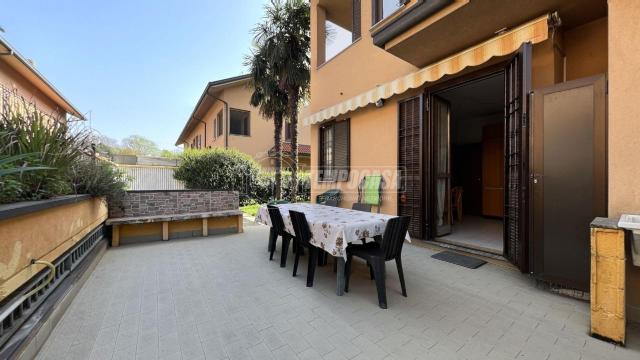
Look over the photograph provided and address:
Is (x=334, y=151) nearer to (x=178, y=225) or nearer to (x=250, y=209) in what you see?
(x=250, y=209)

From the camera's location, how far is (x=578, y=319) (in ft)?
8.36

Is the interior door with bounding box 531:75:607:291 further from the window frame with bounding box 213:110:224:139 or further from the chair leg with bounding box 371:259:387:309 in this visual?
the window frame with bounding box 213:110:224:139

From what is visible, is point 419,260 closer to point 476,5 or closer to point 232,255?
point 232,255

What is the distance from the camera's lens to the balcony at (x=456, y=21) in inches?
138

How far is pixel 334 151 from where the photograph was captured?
26.8ft

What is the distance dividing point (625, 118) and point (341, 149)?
19.2ft

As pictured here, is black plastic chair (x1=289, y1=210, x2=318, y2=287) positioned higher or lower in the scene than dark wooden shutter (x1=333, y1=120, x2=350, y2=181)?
lower

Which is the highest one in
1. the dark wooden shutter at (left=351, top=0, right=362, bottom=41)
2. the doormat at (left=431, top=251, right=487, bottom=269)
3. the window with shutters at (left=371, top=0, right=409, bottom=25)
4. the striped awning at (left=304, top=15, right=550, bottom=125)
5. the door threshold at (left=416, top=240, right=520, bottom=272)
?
the dark wooden shutter at (left=351, top=0, right=362, bottom=41)

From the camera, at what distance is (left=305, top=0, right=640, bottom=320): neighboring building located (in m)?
2.63

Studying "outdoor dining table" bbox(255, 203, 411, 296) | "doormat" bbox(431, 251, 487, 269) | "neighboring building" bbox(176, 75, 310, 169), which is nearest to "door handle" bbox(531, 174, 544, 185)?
"doormat" bbox(431, 251, 487, 269)

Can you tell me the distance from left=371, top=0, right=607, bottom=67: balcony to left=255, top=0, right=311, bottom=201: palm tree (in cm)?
492

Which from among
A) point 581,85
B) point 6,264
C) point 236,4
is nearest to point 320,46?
point 236,4

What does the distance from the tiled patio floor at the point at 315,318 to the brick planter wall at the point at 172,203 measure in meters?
2.00

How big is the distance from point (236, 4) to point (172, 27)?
400 centimetres
